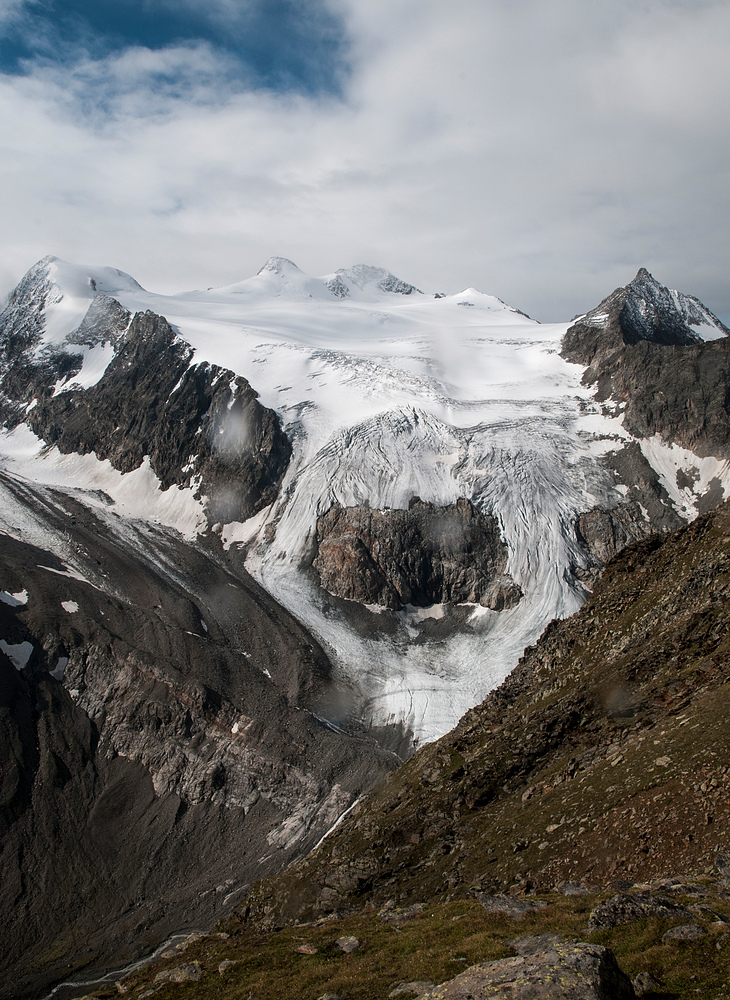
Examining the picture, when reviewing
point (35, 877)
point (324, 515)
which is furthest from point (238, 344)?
point (35, 877)

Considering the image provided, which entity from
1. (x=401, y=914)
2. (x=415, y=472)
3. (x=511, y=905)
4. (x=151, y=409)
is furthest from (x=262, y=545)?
(x=511, y=905)

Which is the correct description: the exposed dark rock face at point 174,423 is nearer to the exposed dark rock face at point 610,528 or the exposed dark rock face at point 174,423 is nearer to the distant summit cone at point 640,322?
the exposed dark rock face at point 610,528

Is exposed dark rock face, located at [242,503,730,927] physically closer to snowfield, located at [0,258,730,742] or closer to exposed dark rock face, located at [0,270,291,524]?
snowfield, located at [0,258,730,742]

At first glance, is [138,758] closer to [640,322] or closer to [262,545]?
[262,545]

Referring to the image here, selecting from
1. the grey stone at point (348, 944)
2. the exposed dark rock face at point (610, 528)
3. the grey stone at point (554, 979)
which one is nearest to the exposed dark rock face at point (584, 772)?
the grey stone at point (348, 944)

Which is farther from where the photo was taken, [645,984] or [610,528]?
[610,528]

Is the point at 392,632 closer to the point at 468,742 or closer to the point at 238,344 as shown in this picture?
the point at 468,742
